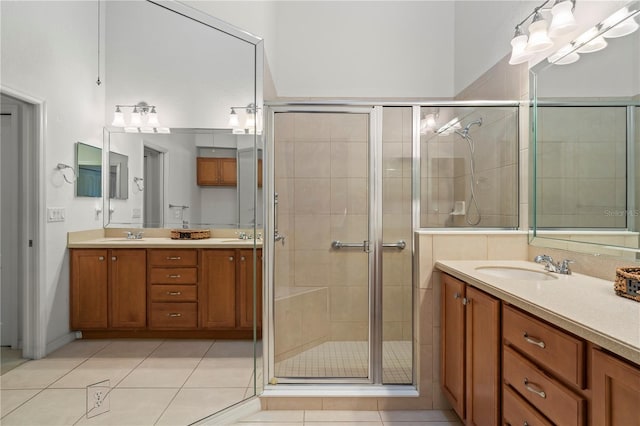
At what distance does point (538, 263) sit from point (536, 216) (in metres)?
0.26

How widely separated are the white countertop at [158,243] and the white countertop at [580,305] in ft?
3.92

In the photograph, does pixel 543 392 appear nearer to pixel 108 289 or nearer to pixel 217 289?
pixel 217 289

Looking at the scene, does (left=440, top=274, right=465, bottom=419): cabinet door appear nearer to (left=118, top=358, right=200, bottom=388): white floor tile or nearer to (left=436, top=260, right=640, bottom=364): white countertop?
(left=436, top=260, right=640, bottom=364): white countertop

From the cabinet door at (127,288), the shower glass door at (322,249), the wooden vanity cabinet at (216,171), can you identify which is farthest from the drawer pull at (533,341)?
the cabinet door at (127,288)

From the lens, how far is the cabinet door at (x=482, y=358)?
4.82 feet

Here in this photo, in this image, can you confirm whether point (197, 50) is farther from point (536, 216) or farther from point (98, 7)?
point (536, 216)

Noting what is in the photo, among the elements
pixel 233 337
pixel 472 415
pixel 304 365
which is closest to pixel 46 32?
pixel 233 337

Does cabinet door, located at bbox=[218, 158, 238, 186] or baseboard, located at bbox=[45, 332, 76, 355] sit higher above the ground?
cabinet door, located at bbox=[218, 158, 238, 186]

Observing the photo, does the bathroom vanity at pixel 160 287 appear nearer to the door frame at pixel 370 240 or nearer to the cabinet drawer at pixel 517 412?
the door frame at pixel 370 240

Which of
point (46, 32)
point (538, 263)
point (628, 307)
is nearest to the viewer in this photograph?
point (628, 307)

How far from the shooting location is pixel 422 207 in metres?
2.24

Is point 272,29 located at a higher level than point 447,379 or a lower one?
higher

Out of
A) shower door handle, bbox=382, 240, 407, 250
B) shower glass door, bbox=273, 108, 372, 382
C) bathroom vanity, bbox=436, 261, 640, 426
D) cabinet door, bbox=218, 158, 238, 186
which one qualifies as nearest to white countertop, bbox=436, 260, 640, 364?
bathroom vanity, bbox=436, 261, 640, 426

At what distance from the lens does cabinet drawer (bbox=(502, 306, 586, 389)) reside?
3.32 ft
